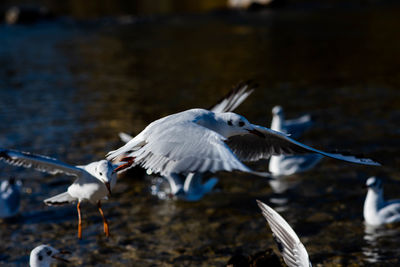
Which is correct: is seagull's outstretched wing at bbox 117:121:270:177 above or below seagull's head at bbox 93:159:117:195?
above

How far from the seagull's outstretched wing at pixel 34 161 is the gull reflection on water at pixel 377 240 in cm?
399

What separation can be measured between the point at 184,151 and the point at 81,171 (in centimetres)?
169

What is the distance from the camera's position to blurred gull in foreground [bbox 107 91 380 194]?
4.84 m

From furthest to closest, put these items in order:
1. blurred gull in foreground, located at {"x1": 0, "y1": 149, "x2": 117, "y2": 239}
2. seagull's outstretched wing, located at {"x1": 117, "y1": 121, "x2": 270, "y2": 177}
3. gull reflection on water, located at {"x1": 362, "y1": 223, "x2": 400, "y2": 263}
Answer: gull reflection on water, located at {"x1": 362, "y1": 223, "x2": 400, "y2": 263} → blurred gull in foreground, located at {"x1": 0, "y1": 149, "x2": 117, "y2": 239} → seagull's outstretched wing, located at {"x1": 117, "y1": 121, "x2": 270, "y2": 177}

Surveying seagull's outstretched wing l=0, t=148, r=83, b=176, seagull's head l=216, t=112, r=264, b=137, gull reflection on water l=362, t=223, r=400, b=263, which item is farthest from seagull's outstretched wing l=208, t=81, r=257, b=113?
gull reflection on water l=362, t=223, r=400, b=263

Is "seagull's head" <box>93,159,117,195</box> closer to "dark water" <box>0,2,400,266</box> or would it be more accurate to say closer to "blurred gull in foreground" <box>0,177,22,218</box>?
"dark water" <box>0,2,400,266</box>

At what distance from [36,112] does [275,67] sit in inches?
365

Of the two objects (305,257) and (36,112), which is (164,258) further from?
(36,112)

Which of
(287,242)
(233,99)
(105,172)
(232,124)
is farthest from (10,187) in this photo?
(287,242)

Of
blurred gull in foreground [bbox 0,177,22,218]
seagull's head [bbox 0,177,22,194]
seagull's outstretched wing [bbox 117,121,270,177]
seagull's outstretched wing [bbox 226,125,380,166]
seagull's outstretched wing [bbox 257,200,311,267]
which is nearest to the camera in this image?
seagull's outstretched wing [bbox 117,121,270,177]

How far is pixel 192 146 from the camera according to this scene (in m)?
5.07

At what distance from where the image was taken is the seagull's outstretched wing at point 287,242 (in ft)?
18.0

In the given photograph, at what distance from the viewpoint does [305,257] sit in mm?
5418

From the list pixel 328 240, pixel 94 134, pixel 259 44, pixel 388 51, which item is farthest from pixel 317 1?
pixel 328 240
